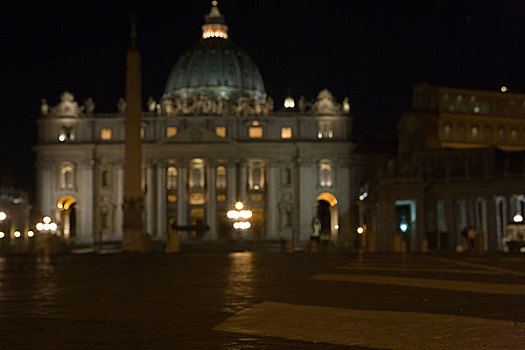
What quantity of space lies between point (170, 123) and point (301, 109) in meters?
18.3

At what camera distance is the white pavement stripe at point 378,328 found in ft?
34.2

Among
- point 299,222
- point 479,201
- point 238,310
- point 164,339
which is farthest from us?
point 299,222

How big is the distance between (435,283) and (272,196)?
9028 cm

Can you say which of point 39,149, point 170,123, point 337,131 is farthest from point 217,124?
point 39,149

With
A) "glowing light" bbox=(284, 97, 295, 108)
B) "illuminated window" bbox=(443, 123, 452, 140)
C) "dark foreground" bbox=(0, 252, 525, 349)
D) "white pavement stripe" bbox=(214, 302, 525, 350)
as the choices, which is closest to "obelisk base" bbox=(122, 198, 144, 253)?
"dark foreground" bbox=(0, 252, 525, 349)

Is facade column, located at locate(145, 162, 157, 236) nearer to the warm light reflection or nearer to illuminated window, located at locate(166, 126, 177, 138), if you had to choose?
illuminated window, located at locate(166, 126, 177, 138)

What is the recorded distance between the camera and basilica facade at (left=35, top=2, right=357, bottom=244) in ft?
359

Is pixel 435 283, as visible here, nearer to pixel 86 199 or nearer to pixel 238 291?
pixel 238 291

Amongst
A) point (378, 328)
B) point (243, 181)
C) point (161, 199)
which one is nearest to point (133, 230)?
point (378, 328)

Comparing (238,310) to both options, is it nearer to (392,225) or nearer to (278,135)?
(392,225)

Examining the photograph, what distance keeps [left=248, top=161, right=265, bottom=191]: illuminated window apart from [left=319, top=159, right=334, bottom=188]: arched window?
8.12m

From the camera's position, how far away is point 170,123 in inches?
4363

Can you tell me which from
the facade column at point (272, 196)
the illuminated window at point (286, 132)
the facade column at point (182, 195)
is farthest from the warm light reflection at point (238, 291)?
the illuminated window at point (286, 132)

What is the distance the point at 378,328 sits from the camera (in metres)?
11.7
